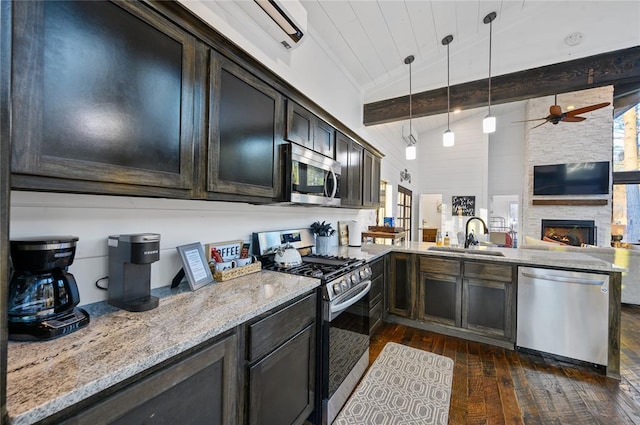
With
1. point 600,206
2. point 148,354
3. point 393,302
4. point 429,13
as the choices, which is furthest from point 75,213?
point 600,206

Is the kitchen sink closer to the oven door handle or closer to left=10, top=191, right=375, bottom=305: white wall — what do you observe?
the oven door handle

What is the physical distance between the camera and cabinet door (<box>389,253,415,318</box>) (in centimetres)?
320

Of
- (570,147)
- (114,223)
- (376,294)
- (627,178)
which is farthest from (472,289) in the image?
(627,178)

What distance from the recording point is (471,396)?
2043 millimetres

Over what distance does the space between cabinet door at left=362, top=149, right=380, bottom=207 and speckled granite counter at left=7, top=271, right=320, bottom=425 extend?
7.38 ft

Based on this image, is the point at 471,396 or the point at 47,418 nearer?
the point at 47,418

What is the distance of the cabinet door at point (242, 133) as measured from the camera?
136cm

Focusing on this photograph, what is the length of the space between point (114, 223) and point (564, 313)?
11.8 feet

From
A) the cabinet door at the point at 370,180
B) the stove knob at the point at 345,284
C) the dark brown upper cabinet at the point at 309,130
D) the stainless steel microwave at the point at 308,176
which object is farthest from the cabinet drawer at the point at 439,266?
the dark brown upper cabinet at the point at 309,130

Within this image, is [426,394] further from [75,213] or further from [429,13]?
[429,13]

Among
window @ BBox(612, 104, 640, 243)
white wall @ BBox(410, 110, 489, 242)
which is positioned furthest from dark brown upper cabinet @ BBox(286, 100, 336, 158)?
window @ BBox(612, 104, 640, 243)

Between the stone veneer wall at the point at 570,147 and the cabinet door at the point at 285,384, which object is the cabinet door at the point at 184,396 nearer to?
the cabinet door at the point at 285,384

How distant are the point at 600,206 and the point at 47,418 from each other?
30.6 ft

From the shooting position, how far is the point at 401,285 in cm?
326
